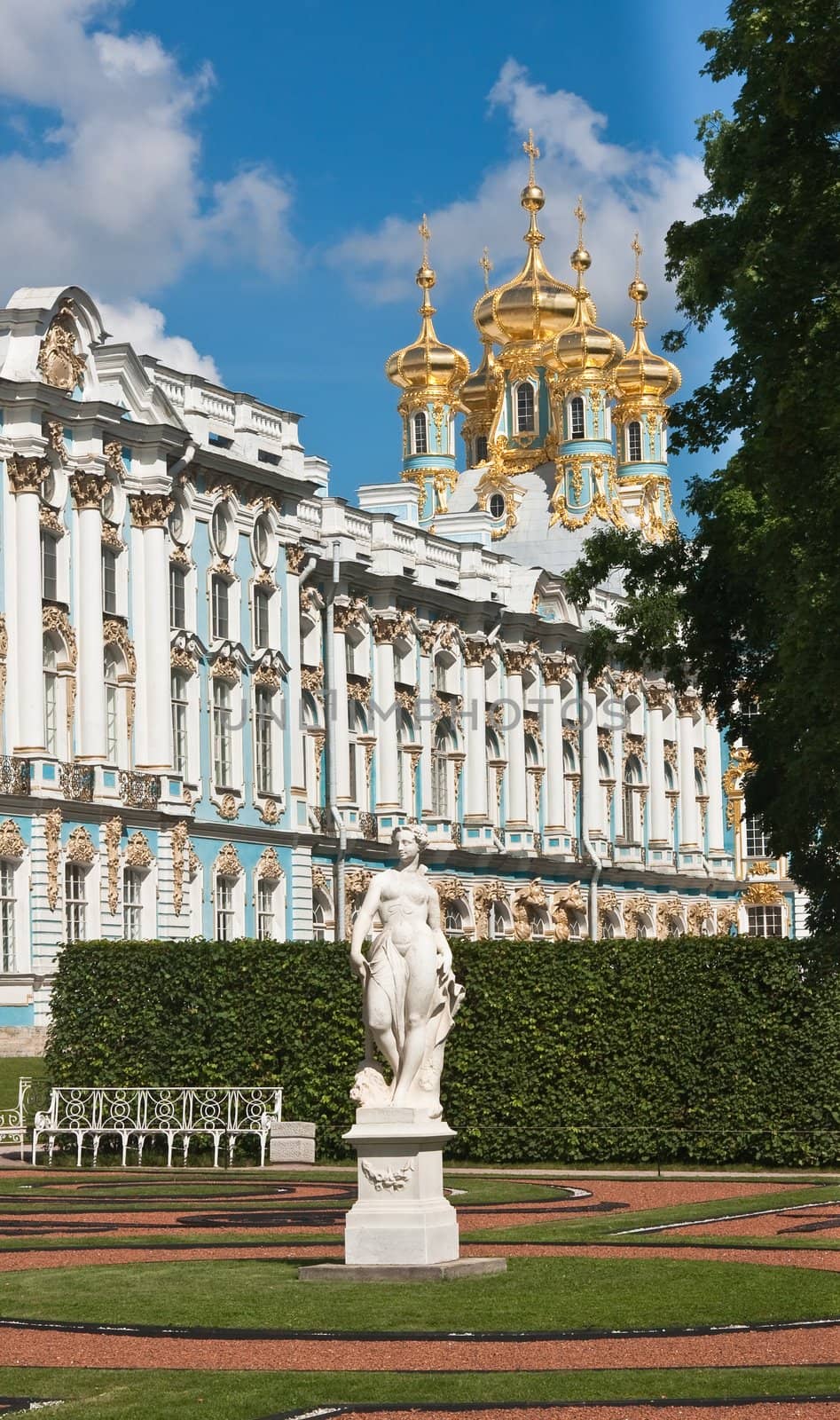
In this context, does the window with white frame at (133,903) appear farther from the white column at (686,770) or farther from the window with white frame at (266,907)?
the white column at (686,770)

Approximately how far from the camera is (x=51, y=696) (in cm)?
4859

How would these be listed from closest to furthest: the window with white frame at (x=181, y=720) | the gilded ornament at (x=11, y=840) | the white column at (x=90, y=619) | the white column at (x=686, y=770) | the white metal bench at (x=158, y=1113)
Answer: the white metal bench at (x=158, y=1113) → the gilded ornament at (x=11, y=840) → the white column at (x=90, y=619) → the window with white frame at (x=181, y=720) → the white column at (x=686, y=770)

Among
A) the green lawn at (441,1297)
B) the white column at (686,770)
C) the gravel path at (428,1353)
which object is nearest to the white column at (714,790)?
the white column at (686,770)

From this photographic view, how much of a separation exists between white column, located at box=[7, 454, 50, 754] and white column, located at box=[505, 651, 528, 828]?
95.8 ft

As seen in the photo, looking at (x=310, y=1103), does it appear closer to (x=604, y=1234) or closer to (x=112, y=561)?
(x=604, y=1234)

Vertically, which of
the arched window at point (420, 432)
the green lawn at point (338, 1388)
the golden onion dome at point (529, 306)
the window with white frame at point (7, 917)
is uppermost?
the golden onion dome at point (529, 306)

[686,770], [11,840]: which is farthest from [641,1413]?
[686,770]

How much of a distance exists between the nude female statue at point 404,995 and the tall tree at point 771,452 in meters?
5.05

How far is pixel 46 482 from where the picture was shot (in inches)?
1913

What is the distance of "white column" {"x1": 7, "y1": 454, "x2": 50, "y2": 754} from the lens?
154ft

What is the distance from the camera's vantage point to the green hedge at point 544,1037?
3075cm

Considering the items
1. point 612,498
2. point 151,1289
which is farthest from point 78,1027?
point 612,498

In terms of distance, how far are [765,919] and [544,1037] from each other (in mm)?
63182

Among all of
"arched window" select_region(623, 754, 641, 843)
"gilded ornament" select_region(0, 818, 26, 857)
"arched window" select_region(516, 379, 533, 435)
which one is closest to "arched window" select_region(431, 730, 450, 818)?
"arched window" select_region(623, 754, 641, 843)
